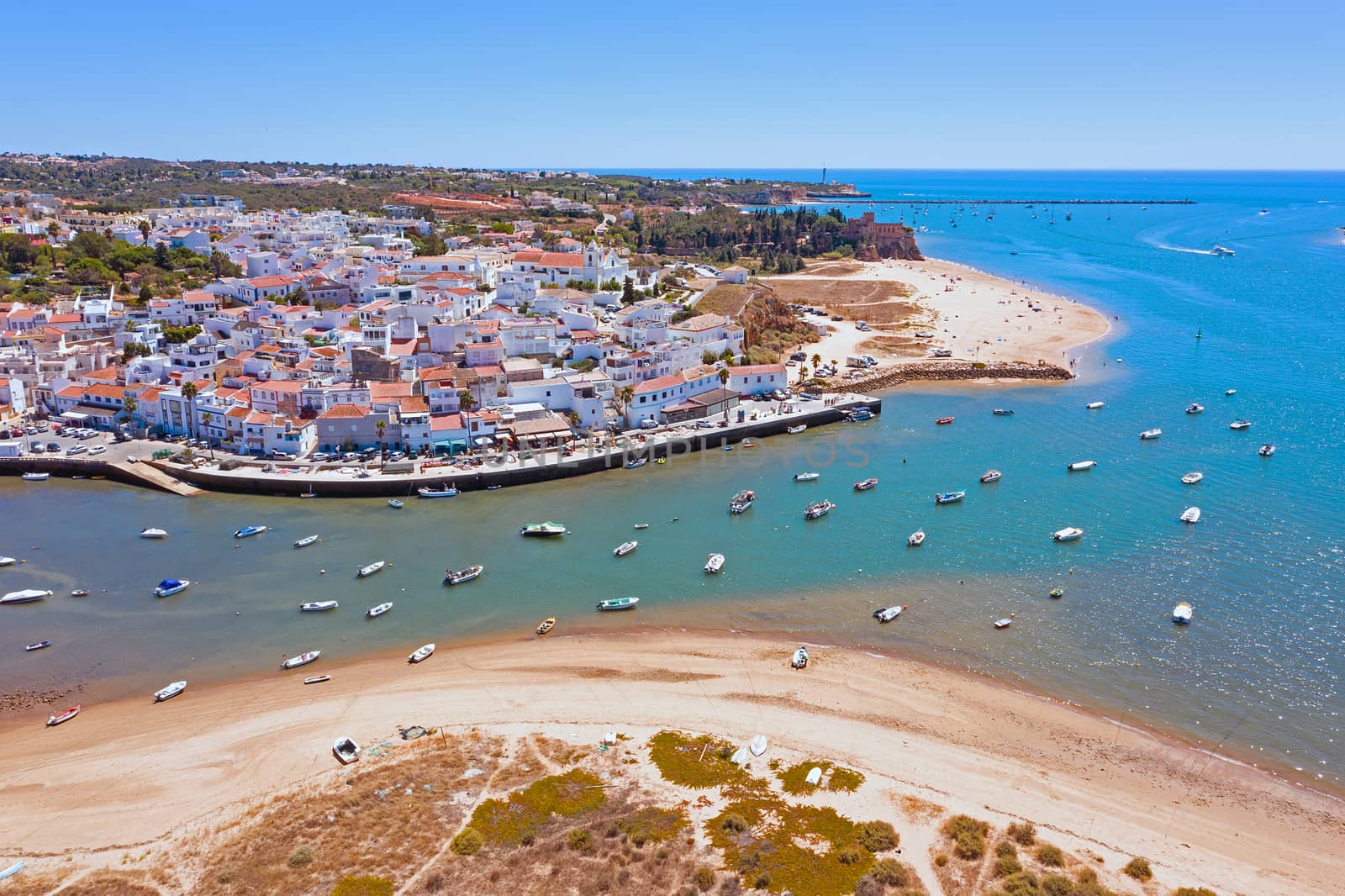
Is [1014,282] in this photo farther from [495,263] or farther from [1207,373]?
[495,263]

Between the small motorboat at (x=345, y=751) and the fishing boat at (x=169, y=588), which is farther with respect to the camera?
the fishing boat at (x=169, y=588)

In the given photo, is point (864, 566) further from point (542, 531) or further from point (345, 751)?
point (345, 751)

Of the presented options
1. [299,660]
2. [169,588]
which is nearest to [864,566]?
[299,660]

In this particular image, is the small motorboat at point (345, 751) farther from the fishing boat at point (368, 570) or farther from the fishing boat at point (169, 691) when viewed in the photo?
the fishing boat at point (368, 570)

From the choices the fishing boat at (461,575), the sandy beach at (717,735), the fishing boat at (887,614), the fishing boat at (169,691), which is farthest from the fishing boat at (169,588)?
the fishing boat at (887,614)

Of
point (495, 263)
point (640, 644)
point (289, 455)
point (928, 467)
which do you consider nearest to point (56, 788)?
point (640, 644)

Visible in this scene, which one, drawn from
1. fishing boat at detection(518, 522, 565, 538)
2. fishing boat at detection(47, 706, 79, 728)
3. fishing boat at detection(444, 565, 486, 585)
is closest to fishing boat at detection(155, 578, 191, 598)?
fishing boat at detection(47, 706, 79, 728)
